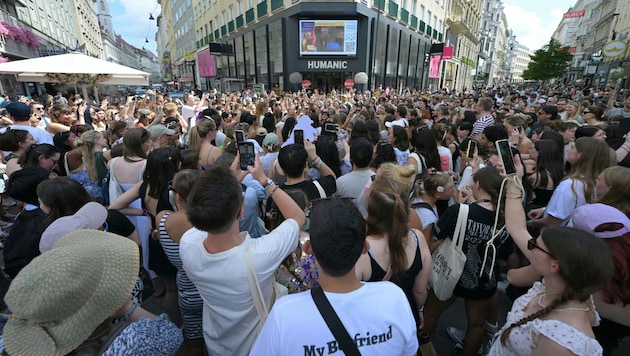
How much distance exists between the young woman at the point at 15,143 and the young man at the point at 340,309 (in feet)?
15.3

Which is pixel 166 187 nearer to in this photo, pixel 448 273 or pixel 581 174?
pixel 448 273

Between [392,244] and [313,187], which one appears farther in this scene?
[313,187]

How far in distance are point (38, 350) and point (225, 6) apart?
110ft

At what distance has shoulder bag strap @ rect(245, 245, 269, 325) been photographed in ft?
4.90

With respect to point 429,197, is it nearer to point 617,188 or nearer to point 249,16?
point 617,188

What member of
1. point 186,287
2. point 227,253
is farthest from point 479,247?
point 186,287

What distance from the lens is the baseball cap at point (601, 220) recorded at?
5.39 ft

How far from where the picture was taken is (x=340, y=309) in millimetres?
1088

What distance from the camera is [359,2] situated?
18.7m

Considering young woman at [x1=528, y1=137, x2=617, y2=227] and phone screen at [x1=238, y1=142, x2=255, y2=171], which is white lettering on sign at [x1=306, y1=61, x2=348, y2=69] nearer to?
young woman at [x1=528, y1=137, x2=617, y2=227]

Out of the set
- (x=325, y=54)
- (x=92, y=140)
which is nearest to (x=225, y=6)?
(x=325, y=54)

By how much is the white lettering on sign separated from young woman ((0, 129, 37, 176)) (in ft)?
61.5

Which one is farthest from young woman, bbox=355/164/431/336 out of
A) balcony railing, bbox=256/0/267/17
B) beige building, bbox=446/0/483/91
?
beige building, bbox=446/0/483/91

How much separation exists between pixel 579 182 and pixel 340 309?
112 inches
